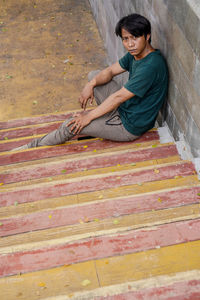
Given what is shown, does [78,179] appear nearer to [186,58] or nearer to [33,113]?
[186,58]

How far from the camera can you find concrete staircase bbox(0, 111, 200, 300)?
6.24 feet

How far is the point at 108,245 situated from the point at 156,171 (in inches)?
41.4

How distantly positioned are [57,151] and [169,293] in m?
2.41

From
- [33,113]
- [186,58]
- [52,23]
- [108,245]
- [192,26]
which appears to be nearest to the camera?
[108,245]

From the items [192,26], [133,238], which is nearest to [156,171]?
[133,238]

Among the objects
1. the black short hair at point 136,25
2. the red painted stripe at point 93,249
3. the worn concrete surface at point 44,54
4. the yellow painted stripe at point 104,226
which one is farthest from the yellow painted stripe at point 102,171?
the worn concrete surface at point 44,54

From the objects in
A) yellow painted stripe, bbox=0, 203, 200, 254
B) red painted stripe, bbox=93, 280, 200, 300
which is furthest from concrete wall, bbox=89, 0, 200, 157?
red painted stripe, bbox=93, 280, 200, 300

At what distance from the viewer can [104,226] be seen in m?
2.37

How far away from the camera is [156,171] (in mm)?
2988

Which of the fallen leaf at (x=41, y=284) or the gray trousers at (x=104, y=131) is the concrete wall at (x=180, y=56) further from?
the fallen leaf at (x=41, y=284)

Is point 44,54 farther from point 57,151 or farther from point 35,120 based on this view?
point 57,151

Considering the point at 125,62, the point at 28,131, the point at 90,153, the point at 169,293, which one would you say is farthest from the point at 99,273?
the point at 28,131

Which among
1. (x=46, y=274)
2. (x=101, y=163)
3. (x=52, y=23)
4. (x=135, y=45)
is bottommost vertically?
(x=52, y=23)

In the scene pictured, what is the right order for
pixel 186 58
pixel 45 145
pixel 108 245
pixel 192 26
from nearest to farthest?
pixel 108 245 < pixel 192 26 < pixel 186 58 < pixel 45 145
